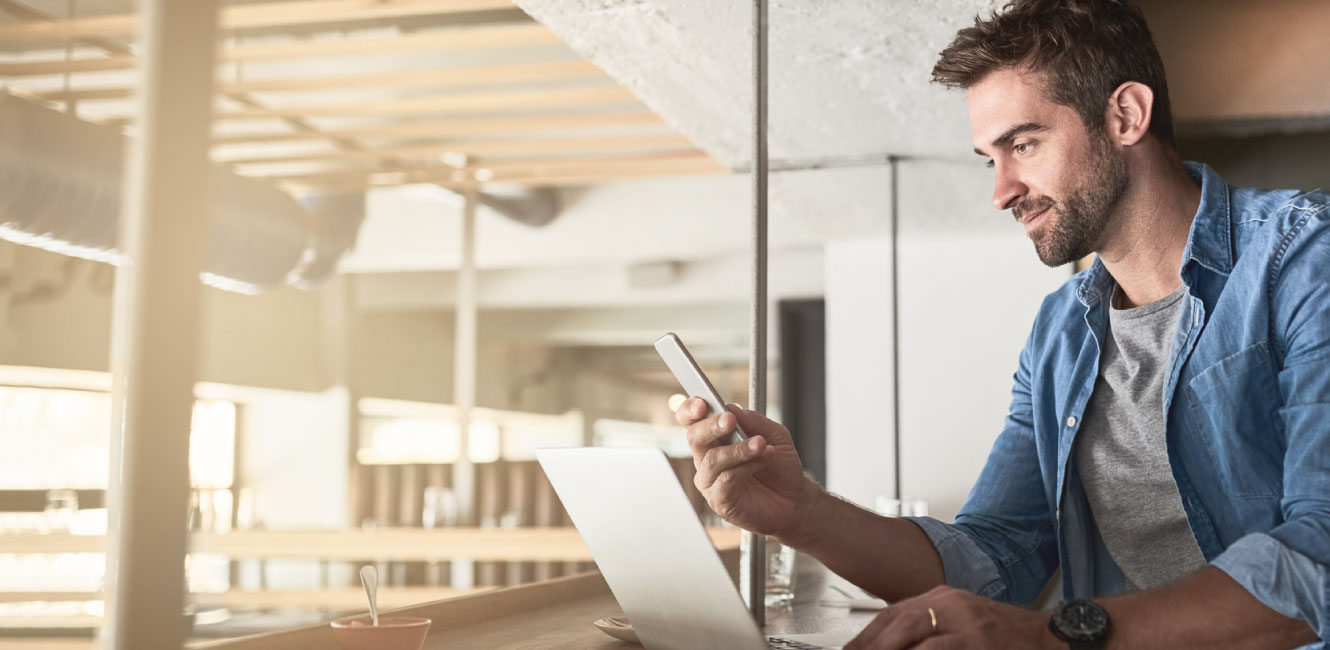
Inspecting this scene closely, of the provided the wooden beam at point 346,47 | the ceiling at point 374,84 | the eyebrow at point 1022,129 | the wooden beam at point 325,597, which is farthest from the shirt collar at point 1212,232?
the wooden beam at point 325,597

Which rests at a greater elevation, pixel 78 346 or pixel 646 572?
pixel 78 346

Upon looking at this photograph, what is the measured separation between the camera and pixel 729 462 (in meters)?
1.16

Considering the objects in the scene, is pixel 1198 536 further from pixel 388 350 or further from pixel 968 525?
pixel 388 350

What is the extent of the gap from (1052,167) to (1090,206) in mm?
72

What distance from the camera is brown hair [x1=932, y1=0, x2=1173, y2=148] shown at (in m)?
1.45

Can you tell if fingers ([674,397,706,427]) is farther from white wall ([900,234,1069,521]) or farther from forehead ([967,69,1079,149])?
white wall ([900,234,1069,521])

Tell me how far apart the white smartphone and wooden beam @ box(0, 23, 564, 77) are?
5.48ft

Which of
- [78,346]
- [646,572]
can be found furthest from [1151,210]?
[78,346]

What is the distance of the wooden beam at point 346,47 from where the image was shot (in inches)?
106

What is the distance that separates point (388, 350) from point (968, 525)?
25.6 ft

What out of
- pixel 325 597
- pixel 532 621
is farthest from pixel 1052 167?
pixel 325 597

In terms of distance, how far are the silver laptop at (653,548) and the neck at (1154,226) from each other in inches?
29.1

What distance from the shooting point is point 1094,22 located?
1.47 meters

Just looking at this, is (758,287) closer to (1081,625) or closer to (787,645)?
(787,645)
